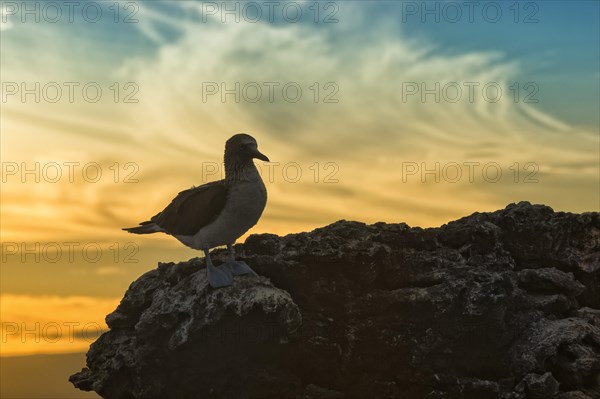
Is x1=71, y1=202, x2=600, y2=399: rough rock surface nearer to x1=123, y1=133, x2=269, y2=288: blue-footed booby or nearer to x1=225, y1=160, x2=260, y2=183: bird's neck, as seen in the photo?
x1=123, y1=133, x2=269, y2=288: blue-footed booby

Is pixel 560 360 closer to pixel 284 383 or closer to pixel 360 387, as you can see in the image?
pixel 360 387

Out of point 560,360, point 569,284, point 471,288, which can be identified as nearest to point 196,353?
point 471,288

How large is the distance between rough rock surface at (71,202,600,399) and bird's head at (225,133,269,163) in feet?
6.46

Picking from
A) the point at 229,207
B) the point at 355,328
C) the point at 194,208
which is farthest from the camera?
the point at 194,208

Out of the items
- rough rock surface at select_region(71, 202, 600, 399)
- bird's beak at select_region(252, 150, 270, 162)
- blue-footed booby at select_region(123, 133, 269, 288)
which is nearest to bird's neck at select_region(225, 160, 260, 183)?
blue-footed booby at select_region(123, 133, 269, 288)

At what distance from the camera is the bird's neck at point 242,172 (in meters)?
13.0

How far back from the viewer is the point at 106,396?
13.8m

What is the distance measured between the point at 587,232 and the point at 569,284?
1858mm

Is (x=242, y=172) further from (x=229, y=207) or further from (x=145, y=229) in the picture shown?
(x=145, y=229)

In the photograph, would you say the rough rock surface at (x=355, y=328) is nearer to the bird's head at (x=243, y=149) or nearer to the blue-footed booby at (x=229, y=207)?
the blue-footed booby at (x=229, y=207)

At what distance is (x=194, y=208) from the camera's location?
13242mm

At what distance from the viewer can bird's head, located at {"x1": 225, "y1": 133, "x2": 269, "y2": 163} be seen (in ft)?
42.5

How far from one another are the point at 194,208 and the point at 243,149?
1476 mm

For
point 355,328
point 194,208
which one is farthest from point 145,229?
point 355,328
